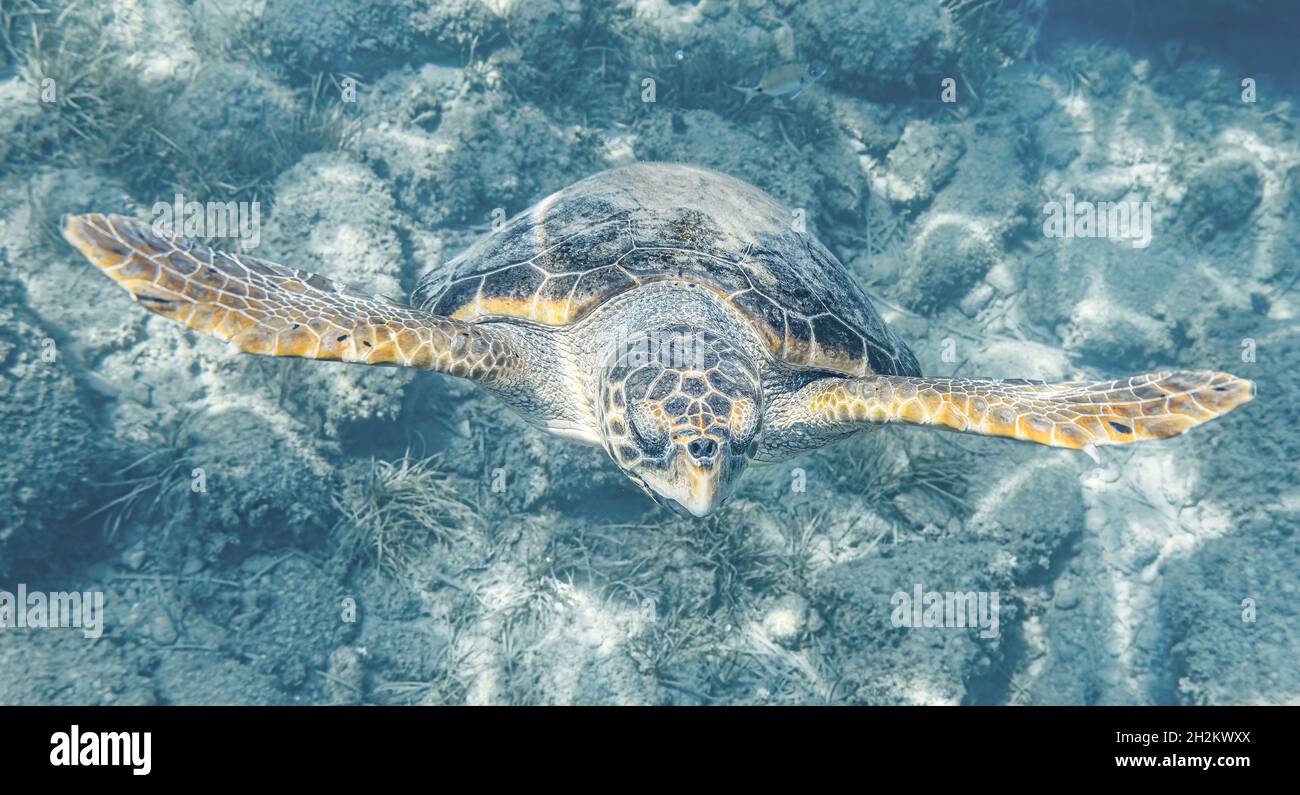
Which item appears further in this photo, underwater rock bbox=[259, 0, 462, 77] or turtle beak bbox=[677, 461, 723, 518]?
underwater rock bbox=[259, 0, 462, 77]

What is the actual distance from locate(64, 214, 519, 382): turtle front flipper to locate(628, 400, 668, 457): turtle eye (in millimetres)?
998

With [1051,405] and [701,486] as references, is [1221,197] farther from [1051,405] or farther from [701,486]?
[701,486]

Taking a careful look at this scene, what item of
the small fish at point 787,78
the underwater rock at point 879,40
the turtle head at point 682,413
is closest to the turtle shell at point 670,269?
the turtle head at point 682,413

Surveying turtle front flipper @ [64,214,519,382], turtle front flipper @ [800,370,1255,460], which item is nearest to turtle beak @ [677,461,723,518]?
turtle front flipper @ [800,370,1255,460]

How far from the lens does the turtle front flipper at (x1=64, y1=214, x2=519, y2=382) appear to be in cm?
265

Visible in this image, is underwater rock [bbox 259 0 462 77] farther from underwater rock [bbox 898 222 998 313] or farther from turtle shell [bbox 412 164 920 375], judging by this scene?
underwater rock [bbox 898 222 998 313]

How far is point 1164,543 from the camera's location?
561 centimetres

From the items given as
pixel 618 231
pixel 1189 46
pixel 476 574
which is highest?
pixel 1189 46

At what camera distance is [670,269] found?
3393 mm

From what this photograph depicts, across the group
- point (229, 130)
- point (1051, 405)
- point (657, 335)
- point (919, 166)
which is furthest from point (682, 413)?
point (229, 130)
